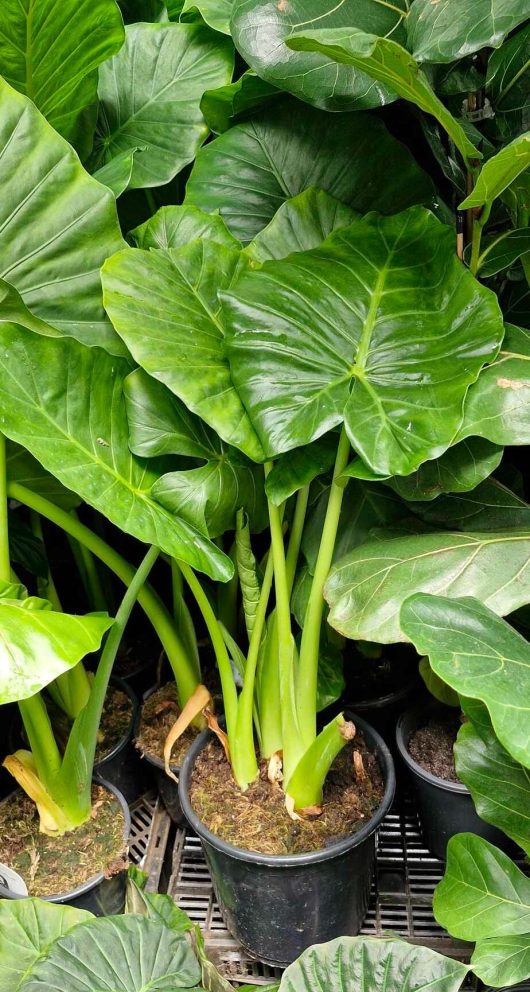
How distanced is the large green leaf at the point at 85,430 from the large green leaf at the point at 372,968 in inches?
15.4

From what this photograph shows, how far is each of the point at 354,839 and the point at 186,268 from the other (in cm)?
70

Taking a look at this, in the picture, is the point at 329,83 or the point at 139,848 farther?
the point at 139,848

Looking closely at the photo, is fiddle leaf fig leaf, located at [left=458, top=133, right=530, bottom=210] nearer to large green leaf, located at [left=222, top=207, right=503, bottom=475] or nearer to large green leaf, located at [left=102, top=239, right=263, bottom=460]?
large green leaf, located at [left=222, top=207, right=503, bottom=475]

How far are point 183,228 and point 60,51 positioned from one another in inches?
11.9

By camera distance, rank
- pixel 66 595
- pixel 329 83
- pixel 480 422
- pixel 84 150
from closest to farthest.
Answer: pixel 480 422 < pixel 329 83 < pixel 84 150 < pixel 66 595

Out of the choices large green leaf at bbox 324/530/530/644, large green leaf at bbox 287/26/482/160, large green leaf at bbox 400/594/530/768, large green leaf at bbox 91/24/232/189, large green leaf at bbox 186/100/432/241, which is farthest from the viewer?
large green leaf at bbox 91/24/232/189

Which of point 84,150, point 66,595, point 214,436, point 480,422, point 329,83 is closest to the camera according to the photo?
point 480,422

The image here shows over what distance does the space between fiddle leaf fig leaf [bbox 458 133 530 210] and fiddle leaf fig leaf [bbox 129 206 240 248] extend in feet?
1.07

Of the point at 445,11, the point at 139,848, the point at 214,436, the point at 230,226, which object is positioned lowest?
the point at 139,848

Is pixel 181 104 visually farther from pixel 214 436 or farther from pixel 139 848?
pixel 139 848

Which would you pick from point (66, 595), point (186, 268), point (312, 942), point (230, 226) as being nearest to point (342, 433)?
point (186, 268)

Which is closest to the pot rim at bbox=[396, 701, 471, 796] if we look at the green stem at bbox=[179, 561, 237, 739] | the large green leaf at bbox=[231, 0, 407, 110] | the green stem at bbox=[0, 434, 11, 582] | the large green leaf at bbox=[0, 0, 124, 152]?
the green stem at bbox=[179, 561, 237, 739]

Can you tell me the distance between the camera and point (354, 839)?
0.97m

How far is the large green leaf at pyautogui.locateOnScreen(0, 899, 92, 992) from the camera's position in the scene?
90 cm
